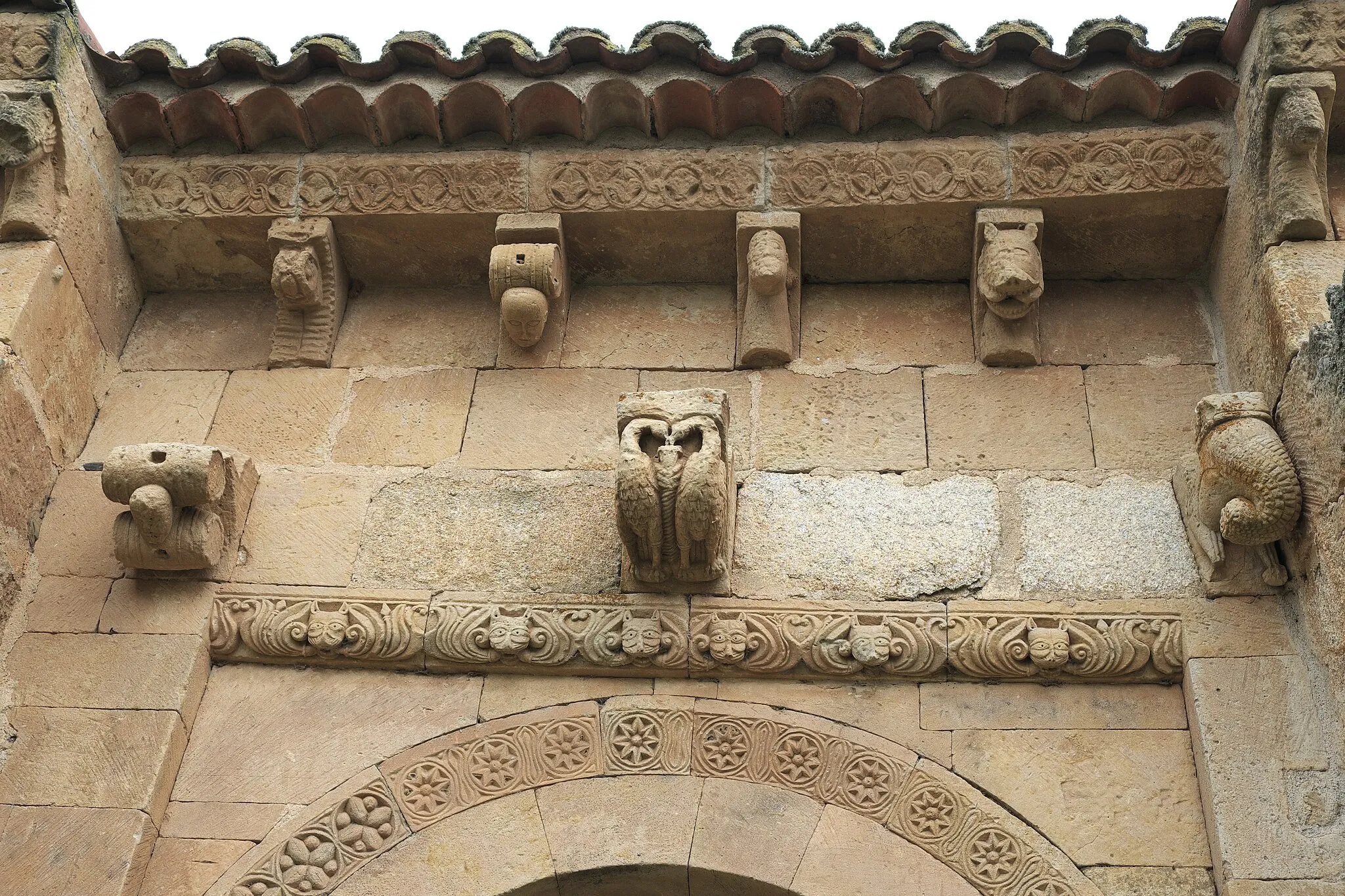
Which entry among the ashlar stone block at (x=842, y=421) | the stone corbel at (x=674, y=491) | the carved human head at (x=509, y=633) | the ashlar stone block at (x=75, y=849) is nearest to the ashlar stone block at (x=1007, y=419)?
the ashlar stone block at (x=842, y=421)

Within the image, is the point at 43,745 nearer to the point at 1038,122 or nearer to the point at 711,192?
the point at 711,192

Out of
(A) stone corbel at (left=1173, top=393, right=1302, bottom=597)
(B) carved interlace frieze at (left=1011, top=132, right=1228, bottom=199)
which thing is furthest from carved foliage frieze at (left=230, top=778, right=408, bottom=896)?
(B) carved interlace frieze at (left=1011, top=132, right=1228, bottom=199)

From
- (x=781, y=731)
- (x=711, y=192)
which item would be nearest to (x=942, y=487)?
(x=781, y=731)

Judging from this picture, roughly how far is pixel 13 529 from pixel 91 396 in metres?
0.66

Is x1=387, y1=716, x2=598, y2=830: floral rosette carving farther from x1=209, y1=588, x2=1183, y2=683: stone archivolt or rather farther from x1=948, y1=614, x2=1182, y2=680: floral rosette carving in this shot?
x1=948, y1=614, x2=1182, y2=680: floral rosette carving

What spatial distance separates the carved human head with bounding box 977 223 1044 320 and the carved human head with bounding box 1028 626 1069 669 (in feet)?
3.98

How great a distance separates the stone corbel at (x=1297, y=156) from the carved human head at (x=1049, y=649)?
145cm

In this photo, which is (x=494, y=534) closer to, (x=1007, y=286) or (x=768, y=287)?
(x=768, y=287)

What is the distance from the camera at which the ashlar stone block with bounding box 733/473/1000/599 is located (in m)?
4.36

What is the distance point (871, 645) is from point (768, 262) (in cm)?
141

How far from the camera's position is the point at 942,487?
4590 mm

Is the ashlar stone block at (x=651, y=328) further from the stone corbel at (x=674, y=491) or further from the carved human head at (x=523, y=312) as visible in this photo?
the stone corbel at (x=674, y=491)

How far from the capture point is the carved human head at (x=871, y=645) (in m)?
4.16

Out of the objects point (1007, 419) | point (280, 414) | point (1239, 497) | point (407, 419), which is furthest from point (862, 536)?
point (280, 414)
